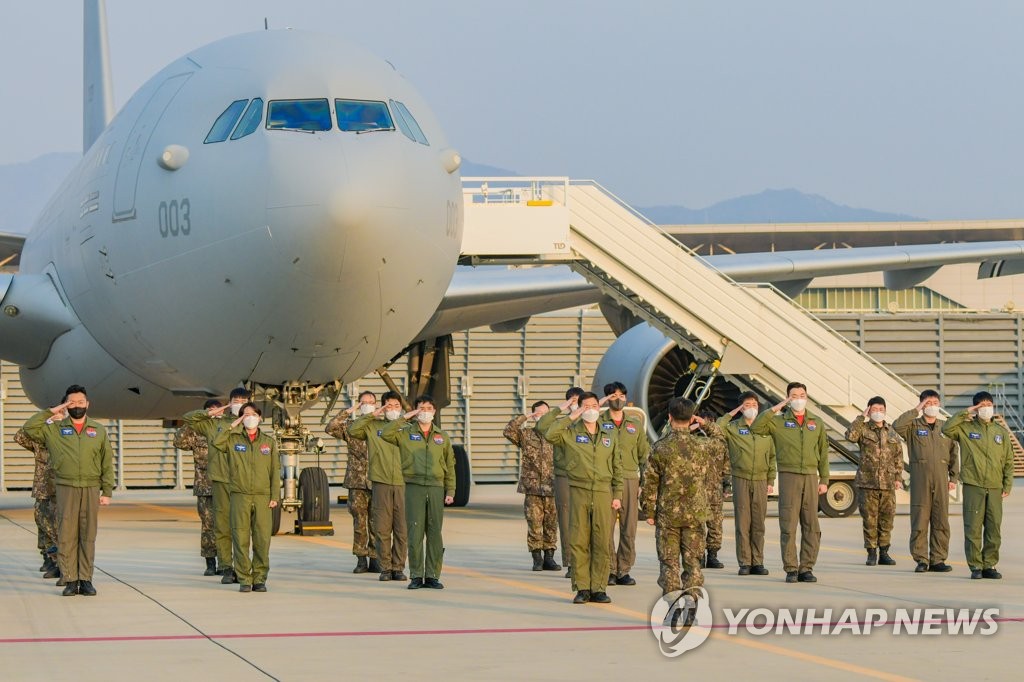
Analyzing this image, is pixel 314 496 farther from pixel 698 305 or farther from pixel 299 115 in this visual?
pixel 698 305

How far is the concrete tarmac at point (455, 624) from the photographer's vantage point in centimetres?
754

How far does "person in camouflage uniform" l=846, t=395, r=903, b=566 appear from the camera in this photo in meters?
13.8

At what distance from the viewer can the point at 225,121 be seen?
13711 millimetres

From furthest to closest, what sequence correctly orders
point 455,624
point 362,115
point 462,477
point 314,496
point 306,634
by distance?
point 462,477, point 314,496, point 362,115, point 455,624, point 306,634

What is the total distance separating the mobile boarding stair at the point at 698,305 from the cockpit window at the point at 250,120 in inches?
187

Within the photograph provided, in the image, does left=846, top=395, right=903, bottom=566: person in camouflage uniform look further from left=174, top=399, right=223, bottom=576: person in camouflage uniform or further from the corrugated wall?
the corrugated wall

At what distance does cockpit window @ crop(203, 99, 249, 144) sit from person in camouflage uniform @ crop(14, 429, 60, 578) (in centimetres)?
321

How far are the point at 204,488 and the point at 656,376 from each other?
9.54 metres

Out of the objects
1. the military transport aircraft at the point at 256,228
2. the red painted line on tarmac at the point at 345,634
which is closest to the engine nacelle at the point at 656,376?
the military transport aircraft at the point at 256,228

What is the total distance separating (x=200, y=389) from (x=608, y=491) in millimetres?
6614

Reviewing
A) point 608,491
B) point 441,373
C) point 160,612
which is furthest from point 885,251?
point 160,612

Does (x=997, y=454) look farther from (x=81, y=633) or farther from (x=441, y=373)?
(x=441, y=373)

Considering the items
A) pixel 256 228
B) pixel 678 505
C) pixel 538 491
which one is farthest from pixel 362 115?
pixel 678 505

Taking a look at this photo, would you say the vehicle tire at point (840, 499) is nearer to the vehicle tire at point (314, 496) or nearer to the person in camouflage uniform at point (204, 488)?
the vehicle tire at point (314, 496)
